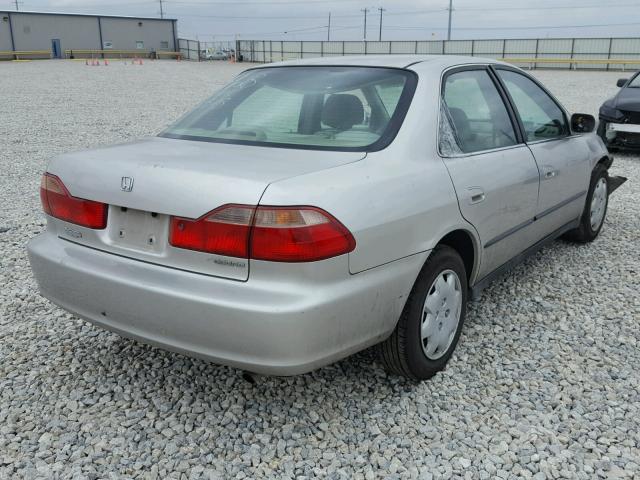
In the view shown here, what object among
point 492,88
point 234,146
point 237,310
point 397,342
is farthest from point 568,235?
point 237,310

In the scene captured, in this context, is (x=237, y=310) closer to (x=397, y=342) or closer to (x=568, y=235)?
(x=397, y=342)

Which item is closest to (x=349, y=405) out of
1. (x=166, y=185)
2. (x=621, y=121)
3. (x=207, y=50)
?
(x=166, y=185)

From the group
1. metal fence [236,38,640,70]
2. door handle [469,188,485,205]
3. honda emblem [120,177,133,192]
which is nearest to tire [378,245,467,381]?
door handle [469,188,485,205]

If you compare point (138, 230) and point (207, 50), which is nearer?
point (138, 230)

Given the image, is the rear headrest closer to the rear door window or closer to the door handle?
the rear door window

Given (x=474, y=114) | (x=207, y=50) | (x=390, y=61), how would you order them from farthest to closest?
1. (x=207, y=50)
2. (x=474, y=114)
3. (x=390, y=61)

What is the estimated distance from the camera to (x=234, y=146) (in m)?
2.94

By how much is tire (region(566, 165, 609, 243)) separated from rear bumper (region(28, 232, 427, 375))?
294 cm

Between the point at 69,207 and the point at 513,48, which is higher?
the point at 513,48

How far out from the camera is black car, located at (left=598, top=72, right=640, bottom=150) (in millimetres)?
9453

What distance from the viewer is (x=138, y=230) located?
252 cm

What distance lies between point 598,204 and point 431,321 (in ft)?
10.0

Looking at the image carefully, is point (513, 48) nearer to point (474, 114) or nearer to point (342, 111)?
point (474, 114)

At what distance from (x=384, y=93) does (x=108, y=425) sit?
2.04 meters
